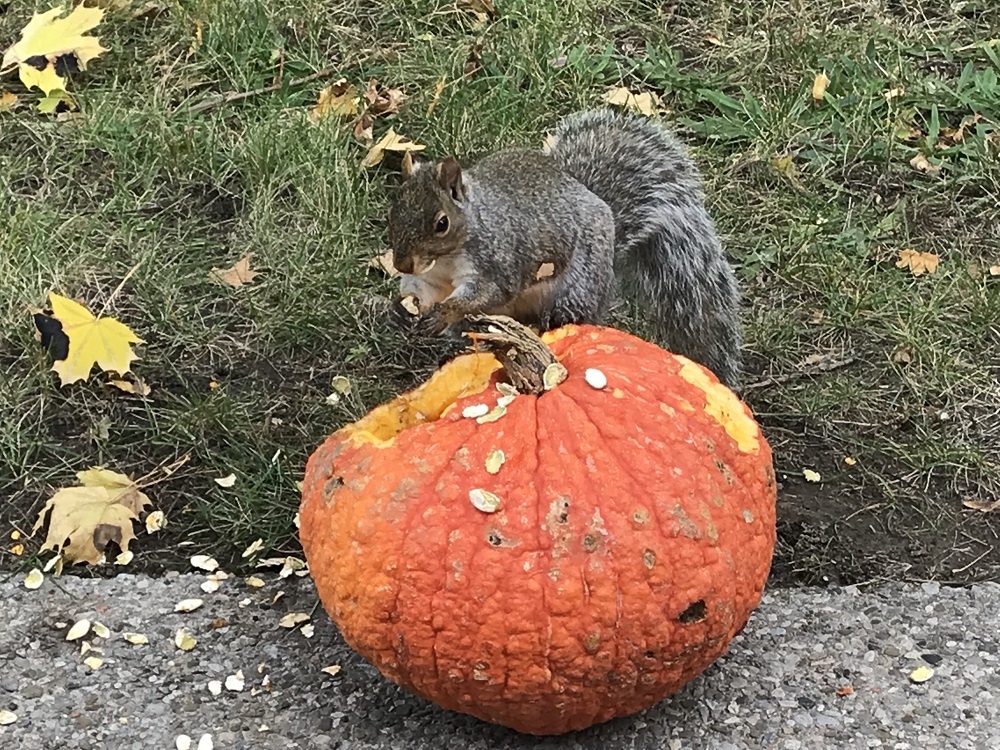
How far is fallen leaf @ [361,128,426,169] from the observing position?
3545 mm

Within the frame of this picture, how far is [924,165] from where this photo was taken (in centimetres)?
360

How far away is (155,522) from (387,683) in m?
0.65

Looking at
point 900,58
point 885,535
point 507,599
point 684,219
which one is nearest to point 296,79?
point 684,219

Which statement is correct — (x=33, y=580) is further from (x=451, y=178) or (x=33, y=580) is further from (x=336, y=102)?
(x=336, y=102)

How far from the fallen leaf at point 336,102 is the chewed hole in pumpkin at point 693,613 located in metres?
2.16

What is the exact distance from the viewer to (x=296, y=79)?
3.83 metres

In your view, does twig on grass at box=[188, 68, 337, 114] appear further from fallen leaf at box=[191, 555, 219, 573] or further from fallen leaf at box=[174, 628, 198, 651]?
fallen leaf at box=[174, 628, 198, 651]

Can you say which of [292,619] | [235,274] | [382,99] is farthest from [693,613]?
[382,99]

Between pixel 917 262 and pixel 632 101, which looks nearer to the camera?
pixel 917 262

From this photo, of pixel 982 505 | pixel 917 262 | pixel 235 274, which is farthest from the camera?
pixel 917 262

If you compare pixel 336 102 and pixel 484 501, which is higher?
pixel 484 501

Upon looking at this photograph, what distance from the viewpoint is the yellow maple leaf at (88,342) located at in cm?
285

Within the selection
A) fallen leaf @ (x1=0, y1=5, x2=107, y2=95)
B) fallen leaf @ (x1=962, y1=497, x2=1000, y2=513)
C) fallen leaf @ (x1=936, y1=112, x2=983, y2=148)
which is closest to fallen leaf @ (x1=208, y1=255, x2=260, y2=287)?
fallen leaf @ (x1=0, y1=5, x2=107, y2=95)

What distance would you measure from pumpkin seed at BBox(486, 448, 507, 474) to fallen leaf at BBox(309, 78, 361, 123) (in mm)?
1974
